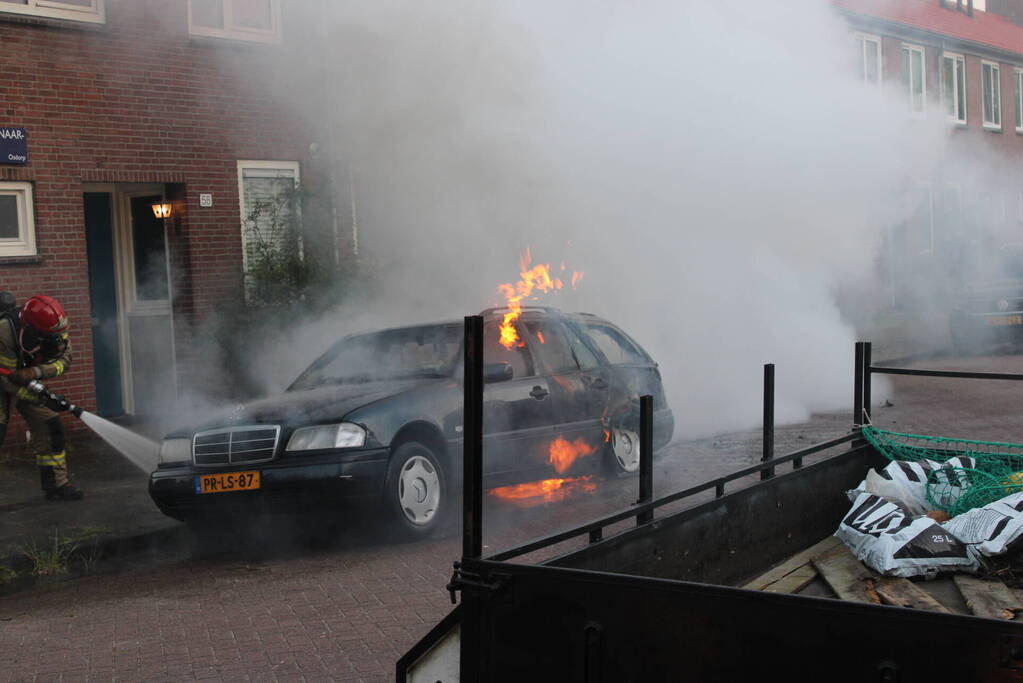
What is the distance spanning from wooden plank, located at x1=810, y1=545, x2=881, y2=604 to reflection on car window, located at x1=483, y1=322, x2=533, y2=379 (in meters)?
3.37

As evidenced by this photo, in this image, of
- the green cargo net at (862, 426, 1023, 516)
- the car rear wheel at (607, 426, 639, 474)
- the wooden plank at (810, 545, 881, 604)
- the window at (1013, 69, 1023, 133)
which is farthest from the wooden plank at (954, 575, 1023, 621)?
the window at (1013, 69, 1023, 133)

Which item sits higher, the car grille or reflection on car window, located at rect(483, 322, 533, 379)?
reflection on car window, located at rect(483, 322, 533, 379)

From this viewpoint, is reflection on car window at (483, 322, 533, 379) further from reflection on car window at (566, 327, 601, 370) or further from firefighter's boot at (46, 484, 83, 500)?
firefighter's boot at (46, 484, 83, 500)

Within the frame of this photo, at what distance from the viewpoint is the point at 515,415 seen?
23.8 feet

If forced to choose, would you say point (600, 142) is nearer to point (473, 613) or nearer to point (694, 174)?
point (694, 174)

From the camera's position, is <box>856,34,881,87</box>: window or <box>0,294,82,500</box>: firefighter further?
<box>856,34,881,87</box>: window

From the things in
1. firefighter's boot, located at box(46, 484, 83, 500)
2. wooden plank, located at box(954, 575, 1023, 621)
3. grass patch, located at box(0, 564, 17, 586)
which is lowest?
grass patch, located at box(0, 564, 17, 586)

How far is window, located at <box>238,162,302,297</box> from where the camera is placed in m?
11.4

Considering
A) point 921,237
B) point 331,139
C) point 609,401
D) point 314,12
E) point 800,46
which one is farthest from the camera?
point 921,237

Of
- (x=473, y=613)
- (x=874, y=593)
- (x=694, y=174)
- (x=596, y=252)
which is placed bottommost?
(x=874, y=593)

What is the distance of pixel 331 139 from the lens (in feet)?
36.6

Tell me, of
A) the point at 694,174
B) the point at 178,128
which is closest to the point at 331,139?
the point at 178,128

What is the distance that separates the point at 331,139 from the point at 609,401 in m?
4.88

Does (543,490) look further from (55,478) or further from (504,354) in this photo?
(55,478)
